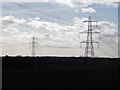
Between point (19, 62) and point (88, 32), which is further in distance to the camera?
point (19, 62)

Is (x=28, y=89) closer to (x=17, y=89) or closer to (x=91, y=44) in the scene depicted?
(x=17, y=89)

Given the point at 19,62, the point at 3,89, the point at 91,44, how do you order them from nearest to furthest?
the point at 3,89 → the point at 91,44 → the point at 19,62

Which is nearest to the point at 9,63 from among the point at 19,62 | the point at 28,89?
the point at 19,62

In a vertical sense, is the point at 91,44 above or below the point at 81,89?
above

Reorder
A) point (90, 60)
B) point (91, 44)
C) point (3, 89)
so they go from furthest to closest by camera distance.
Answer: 1. point (90, 60)
2. point (91, 44)
3. point (3, 89)

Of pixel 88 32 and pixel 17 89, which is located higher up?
pixel 88 32

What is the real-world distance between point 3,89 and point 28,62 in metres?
39.0

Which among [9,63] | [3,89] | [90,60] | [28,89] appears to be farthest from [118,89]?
[90,60]

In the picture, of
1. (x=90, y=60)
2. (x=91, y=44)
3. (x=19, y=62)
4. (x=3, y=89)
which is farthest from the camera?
(x=90, y=60)

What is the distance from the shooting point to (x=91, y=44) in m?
50.4

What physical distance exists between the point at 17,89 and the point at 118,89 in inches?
237

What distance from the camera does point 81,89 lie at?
748 inches

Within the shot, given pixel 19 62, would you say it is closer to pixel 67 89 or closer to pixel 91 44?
pixel 91 44

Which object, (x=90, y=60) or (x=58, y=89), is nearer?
(x=58, y=89)
